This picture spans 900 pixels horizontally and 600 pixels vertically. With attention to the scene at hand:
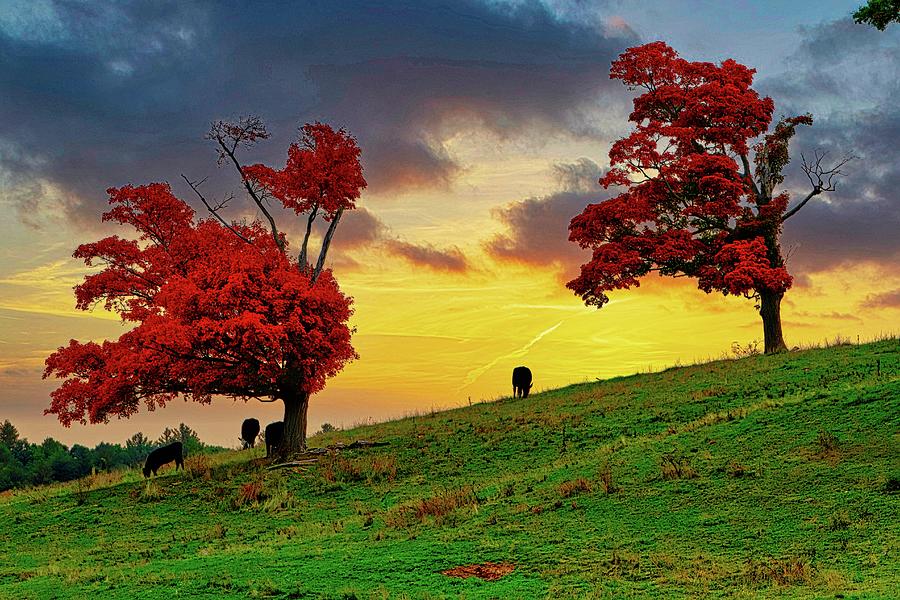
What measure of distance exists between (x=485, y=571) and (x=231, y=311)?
18767 mm

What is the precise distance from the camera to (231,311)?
30578 millimetres

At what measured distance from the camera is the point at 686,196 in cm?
4681

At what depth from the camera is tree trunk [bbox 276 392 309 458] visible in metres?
33.7

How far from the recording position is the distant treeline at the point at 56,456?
95.7 m

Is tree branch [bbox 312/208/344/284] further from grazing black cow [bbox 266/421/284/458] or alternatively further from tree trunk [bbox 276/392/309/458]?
grazing black cow [bbox 266/421/284/458]

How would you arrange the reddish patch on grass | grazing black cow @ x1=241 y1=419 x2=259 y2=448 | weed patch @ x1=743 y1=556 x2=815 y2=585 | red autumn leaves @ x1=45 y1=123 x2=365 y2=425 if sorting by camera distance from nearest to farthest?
weed patch @ x1=743 y1=556 x2=815 y2=585 < the reddish patch on grass < red autumn leaves @ x1=45 y1=123 x2=365 y2=425 < grazing black cow @ x1=241 y1=419 x2=259 y2=448

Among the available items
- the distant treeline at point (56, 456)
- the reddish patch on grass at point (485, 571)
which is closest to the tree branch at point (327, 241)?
the reddish patch on grass at point (485, 571)

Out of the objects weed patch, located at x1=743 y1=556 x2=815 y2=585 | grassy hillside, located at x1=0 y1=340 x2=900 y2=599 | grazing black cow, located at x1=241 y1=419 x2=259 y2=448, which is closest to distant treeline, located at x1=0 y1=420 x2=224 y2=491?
grazing black cow, located at x1=241 y1=419 x2=259 y2=448

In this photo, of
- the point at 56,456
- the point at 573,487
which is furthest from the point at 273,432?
the point at 56,456

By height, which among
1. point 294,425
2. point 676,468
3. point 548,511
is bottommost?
point 548,511

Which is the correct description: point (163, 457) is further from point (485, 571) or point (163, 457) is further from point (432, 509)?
point (485, 571)

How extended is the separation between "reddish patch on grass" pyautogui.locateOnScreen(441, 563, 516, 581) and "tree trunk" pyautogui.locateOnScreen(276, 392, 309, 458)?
1987 centimetres

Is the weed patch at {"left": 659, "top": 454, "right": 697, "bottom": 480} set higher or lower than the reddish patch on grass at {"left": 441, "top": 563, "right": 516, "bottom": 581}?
higher

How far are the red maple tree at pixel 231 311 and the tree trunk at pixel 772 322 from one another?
2351 cm
